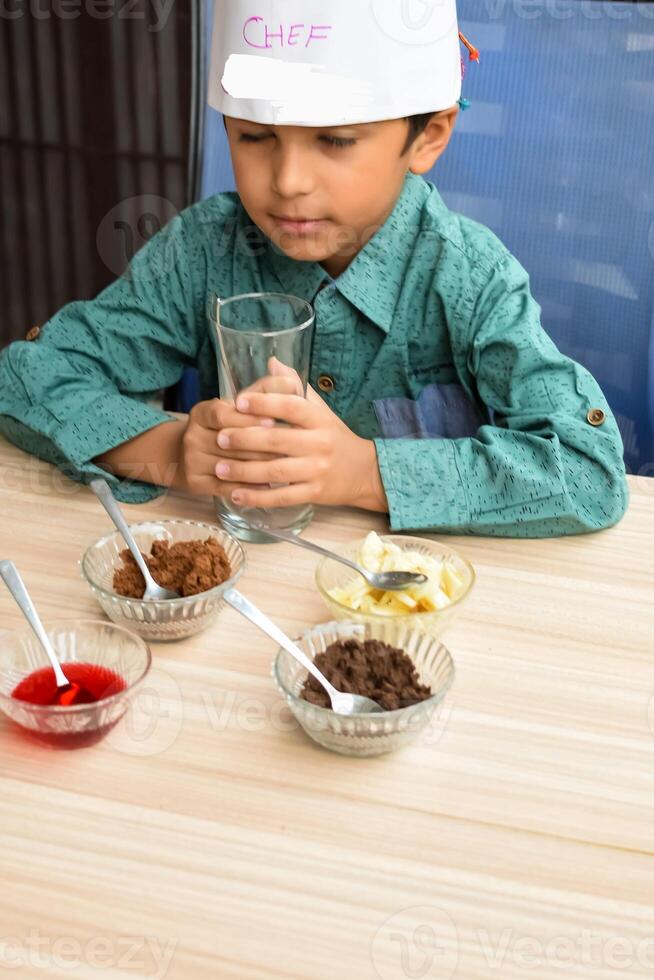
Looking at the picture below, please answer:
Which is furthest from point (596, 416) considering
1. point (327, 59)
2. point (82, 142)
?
point (82, 142)

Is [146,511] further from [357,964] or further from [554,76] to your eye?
[554,76]

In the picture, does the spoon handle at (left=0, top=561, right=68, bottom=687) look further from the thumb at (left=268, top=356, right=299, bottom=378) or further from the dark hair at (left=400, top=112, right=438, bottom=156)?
the dark hair at (left=400, top=112, right=438, bottom=156)

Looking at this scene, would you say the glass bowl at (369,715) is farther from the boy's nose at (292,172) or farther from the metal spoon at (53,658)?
the boy's nose at (292,172)

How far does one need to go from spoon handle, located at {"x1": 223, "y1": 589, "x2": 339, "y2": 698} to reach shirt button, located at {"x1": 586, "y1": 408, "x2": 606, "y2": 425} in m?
0.42

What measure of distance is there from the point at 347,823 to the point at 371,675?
107 mm

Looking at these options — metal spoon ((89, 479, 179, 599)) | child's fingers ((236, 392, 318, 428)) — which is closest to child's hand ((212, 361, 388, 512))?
child's fingers ((236, 392, 318, 428))

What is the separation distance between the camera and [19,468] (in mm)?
1056

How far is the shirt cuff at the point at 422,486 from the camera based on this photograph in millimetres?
943

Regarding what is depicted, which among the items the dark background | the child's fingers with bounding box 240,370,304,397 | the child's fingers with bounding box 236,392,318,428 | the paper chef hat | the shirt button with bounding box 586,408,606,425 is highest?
the paper chef hat

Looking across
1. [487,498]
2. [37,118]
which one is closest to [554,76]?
[487,498]

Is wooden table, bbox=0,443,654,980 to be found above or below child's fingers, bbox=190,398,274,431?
below

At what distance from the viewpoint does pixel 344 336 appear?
117cm

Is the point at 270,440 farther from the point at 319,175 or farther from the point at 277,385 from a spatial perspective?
the point at 319,175

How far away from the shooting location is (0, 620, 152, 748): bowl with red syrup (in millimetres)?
672
